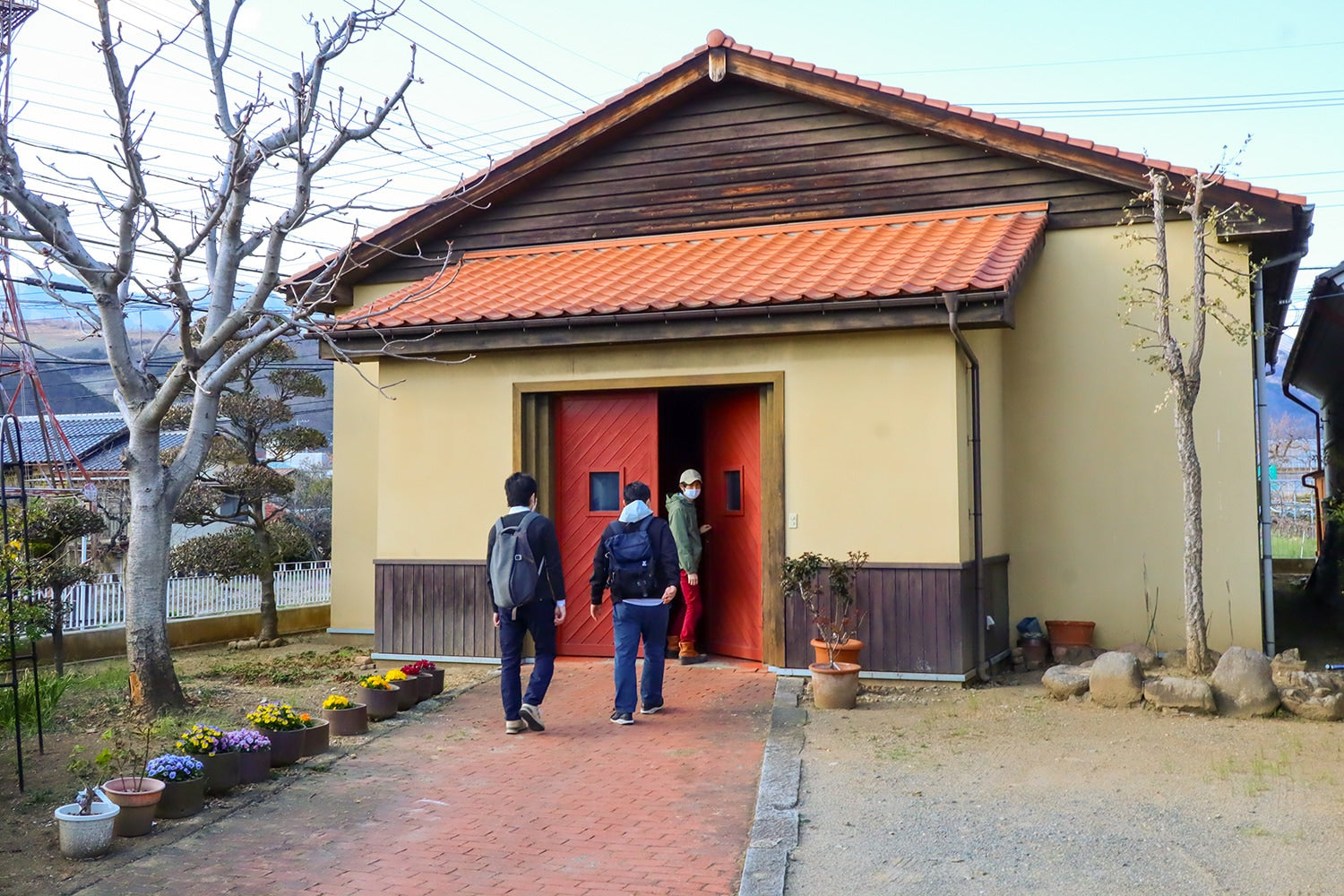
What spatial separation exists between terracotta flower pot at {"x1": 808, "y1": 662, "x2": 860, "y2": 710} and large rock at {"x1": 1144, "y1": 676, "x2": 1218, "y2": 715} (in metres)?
2.17

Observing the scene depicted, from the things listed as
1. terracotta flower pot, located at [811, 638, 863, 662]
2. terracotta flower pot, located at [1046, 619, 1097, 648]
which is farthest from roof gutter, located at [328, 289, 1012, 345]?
terracotta flower pot, located at [1046, 619, 1097, 648]

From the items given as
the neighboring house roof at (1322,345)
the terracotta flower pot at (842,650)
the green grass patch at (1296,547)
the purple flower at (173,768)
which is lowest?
the green grass patch at (1296,547)

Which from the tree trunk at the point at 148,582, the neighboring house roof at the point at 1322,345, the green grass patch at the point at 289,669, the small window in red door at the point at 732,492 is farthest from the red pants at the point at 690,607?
the neighboring house roof at the point at 1322,345

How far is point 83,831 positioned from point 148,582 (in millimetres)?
3053

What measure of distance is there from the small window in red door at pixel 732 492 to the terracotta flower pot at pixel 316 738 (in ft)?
15.4

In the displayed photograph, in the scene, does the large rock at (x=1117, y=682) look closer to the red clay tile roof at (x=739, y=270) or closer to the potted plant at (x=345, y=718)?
the red clay tile roof at (x=739, y=270)

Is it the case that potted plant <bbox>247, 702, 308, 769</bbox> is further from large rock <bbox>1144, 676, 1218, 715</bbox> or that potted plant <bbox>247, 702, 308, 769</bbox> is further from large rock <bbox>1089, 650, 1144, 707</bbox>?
large rock <bbox>1144, 676, 1218, 715</bbox>

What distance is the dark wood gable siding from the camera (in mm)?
11312

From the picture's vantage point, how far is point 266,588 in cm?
1398

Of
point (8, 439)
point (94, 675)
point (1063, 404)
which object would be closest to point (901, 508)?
point (1063, 404)

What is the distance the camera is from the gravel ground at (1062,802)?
5.11 m

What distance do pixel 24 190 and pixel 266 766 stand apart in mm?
4222

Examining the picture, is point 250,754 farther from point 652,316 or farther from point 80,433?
point 80,433

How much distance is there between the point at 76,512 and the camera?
480 inches
